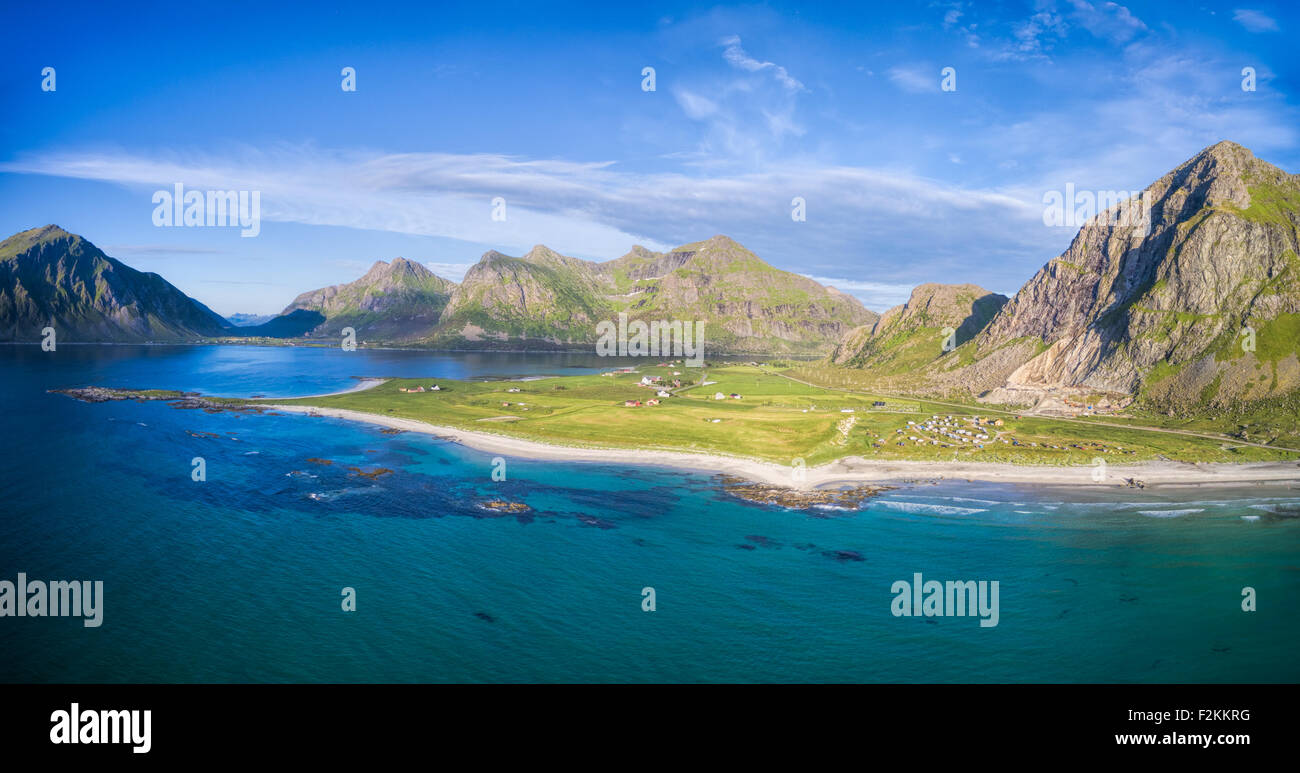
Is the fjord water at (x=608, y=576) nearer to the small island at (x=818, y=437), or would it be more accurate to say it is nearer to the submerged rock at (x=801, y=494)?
the submerged rock at (x=801, y=494)

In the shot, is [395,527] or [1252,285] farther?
[1252,285]

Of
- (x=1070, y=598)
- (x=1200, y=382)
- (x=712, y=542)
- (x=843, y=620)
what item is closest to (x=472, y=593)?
(x=712, y=542)

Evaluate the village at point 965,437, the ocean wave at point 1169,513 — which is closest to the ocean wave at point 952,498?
the ocean wave at point 1169,513

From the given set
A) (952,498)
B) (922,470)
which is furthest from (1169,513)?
(922,470)

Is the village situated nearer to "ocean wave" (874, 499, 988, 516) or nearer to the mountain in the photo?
"ocean wave" (874, 499, 988, 516)

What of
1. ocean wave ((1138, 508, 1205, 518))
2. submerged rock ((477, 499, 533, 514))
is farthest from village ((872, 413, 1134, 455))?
submerged rock ((477, 499, 533, 514))

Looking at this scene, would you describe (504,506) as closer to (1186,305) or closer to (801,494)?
(801,494)
